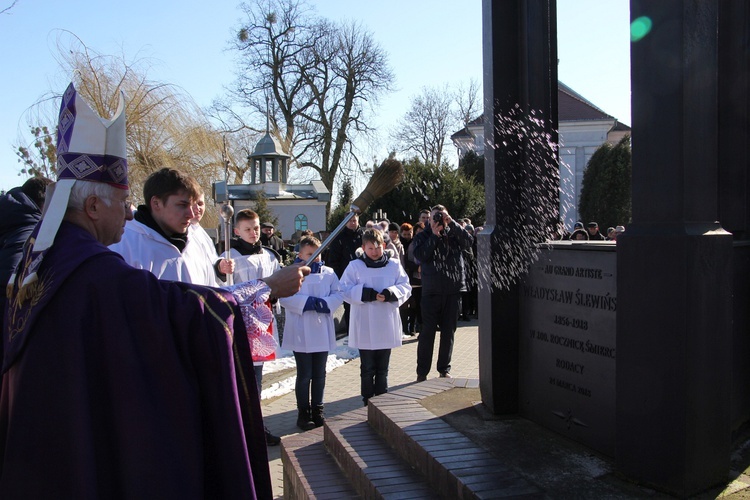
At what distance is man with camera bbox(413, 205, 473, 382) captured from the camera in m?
7.57

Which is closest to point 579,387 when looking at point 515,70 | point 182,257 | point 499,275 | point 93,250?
point 499,275

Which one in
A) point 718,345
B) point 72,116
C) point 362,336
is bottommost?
point 362,336

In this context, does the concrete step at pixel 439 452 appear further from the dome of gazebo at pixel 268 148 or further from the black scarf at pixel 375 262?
the dome of gazebo at pixel 268 148

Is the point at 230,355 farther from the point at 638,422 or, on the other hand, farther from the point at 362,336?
the point at 362,336

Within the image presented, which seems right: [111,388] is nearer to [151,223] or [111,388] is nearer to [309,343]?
[151,223]

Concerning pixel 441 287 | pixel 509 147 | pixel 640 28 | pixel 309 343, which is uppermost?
pixel 640 28

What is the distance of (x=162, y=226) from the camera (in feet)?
12.2

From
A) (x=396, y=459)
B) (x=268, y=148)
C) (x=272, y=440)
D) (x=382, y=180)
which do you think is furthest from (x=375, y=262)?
(x=268, y=148)

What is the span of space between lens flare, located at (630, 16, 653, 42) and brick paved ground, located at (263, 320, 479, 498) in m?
3.84

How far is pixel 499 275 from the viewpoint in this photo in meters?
4.53

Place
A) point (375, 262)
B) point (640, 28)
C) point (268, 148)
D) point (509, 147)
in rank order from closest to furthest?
point (640, 28), point (509, 147), point (375, 262), point (268, 148)

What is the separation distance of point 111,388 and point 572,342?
2.76 m

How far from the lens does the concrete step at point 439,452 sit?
3189 mm

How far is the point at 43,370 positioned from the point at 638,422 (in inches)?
98.9
